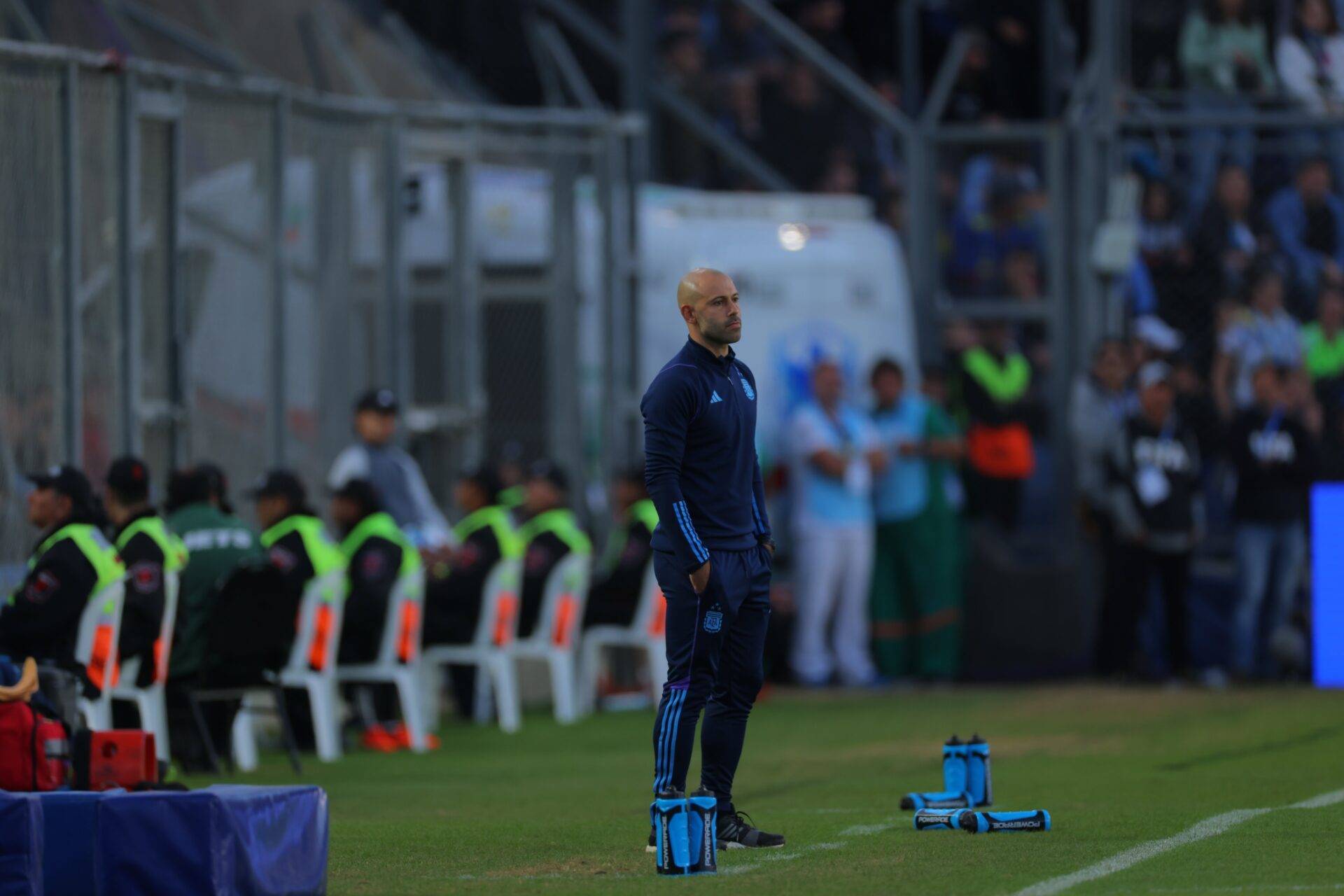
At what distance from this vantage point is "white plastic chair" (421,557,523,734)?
15578 mm

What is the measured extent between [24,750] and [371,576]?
17.8ft

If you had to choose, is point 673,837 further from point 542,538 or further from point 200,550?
point 542,538

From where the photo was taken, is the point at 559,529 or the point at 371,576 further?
the point at 559,529

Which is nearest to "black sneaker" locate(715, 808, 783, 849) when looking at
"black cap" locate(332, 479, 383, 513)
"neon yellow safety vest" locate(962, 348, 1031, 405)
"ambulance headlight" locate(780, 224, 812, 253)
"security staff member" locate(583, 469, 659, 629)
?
"black cap" locate(332, 479, 383, 513)

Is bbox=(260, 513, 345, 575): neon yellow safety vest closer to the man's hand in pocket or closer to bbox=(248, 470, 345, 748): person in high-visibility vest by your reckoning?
bbox=(248, 470, 345, 748): person in high-visibility vest

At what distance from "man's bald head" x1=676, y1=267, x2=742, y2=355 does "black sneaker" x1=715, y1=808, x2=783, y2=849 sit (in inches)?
65.5

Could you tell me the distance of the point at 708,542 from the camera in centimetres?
855

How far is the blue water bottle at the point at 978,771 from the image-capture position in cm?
967

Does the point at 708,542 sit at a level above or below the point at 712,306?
below

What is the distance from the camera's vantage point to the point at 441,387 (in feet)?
57.1

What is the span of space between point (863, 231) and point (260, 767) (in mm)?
7350

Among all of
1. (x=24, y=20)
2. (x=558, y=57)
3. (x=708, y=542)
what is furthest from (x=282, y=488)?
(x=558, y=57)

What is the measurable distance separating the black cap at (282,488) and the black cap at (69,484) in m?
2.58

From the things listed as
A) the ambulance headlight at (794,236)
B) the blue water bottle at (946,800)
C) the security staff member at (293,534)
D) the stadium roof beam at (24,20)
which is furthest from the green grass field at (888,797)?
the stadium roof beam at (24,20)
